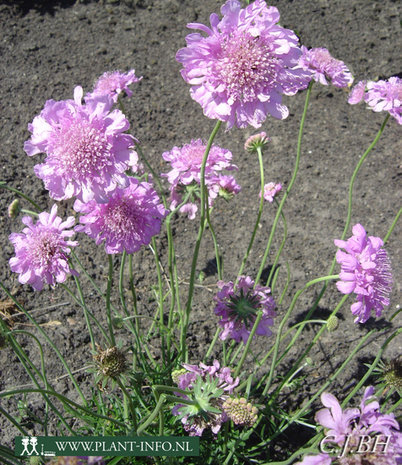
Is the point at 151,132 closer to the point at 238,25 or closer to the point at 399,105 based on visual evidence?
the point at 399,105

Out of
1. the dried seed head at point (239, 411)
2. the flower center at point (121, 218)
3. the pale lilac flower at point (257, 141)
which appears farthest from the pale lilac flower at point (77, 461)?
the pale lilac flower at point (257, 141)

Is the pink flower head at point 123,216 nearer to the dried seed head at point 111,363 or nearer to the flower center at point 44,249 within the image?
the flower center at point 44,249

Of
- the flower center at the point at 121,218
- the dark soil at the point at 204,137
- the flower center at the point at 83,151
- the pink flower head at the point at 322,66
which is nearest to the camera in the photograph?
the flower center at the point at 83,151

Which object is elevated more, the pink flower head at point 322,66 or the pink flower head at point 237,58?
the pink flower head at point 237,58

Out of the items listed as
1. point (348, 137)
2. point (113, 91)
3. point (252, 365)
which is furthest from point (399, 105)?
point (348, 137)

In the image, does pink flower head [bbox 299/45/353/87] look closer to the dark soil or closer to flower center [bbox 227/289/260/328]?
flower center [bbox 227/289/260/328]
